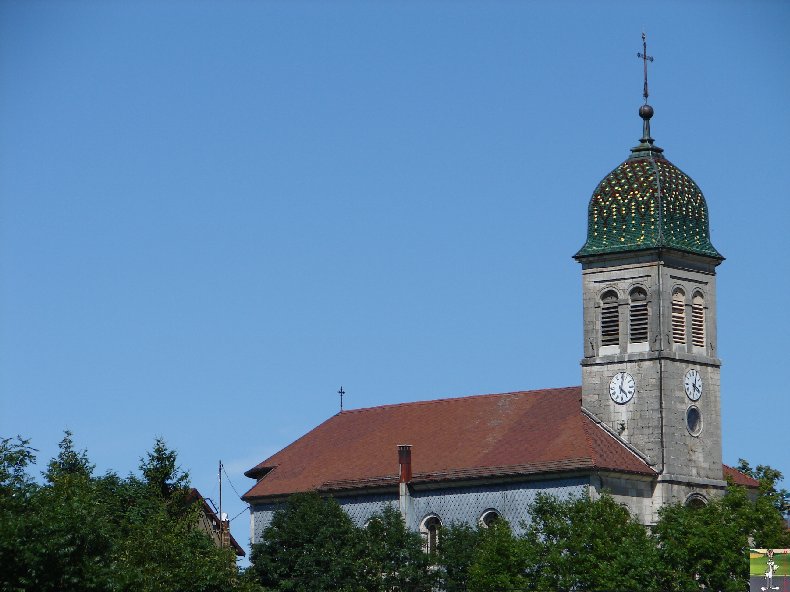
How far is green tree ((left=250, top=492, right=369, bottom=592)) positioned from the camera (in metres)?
109

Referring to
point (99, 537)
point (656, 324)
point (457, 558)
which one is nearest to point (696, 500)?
point (656, 324)

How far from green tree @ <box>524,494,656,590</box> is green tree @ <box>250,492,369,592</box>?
8.25m

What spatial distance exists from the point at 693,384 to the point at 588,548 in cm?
1285

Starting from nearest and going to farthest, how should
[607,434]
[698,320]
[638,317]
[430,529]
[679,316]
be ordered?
1. [607,434]
2. [638,317]
3. [679,316]
4. [698,320]
5. [430,529]

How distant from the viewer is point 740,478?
11462 cm

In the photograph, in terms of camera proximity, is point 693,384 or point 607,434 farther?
point 693,384

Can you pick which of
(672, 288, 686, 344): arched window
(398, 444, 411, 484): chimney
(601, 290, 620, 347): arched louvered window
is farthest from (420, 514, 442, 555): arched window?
(672, 288, 686, 344): arched window

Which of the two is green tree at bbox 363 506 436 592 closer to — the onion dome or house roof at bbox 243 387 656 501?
house roof at bbox 243 387 656 501

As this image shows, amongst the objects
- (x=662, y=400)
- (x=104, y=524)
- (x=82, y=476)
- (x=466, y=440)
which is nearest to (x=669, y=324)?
(x=662, y=400)

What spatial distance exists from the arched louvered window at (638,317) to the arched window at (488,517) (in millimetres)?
8855

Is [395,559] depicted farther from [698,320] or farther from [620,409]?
[698,320]

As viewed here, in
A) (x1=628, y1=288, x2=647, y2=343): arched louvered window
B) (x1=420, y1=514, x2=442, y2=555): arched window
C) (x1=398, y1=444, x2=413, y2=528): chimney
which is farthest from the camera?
(x1=398, y1=444, x2=413, y2=528): chimney

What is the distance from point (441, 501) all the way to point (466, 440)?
9.93 feet

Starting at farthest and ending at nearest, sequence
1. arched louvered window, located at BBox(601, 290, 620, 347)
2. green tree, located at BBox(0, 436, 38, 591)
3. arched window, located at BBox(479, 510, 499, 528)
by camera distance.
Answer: arched louvered window, located at BBox(601, 290, 620, 347), arched window, located at BBox(479, 510, 499, 528), green tree, located at BBox(0, 436, 38, 591)
